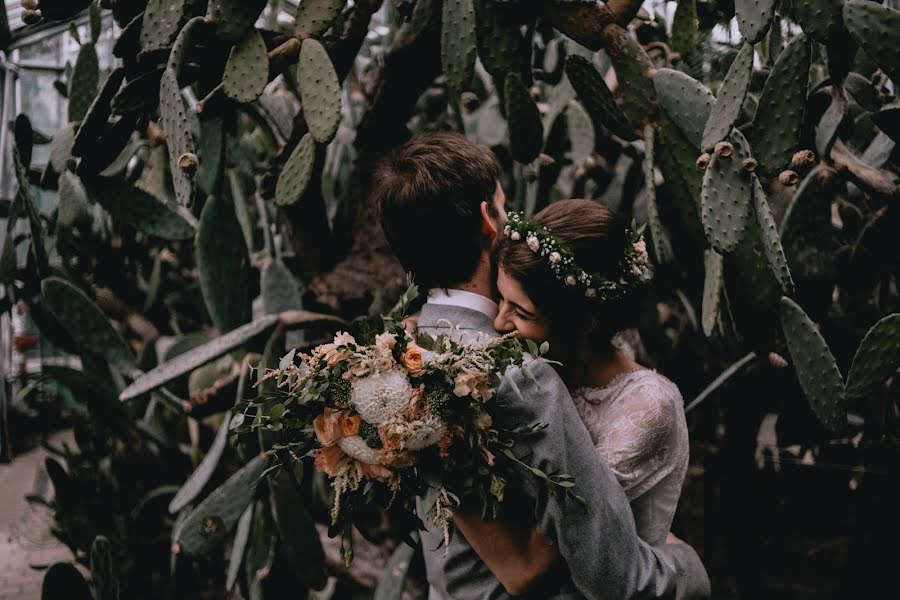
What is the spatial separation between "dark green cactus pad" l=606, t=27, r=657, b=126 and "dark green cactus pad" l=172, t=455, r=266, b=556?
4.84ft

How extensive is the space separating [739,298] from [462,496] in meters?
1.11

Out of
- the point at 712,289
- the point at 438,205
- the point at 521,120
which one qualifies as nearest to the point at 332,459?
the point at 438,205

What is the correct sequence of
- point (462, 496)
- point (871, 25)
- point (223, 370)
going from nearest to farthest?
point (462, 496) → point (871, 25) → point (223, 370)

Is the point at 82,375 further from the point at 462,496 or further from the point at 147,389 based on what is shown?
the point at 462,496

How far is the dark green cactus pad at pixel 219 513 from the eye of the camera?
A: 2.18 metres

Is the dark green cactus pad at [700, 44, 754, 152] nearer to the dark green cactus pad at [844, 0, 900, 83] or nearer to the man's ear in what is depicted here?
the dark green cactus pad at [844, 0, 900, 83]

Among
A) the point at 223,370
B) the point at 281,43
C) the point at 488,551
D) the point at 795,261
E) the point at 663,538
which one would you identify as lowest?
the point at 223,370

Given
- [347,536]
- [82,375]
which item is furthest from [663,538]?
[82,375]

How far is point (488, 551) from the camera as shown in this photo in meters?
1.28

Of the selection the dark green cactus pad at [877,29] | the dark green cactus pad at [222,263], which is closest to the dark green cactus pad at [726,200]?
the dark green cactus pad at [877,29]

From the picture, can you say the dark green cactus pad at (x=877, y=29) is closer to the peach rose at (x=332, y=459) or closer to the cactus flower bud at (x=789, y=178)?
the cactus flower bud at (x=789, y=178)

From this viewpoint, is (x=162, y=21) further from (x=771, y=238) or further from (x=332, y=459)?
(x=771, y=238)

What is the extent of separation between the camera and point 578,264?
1.51m

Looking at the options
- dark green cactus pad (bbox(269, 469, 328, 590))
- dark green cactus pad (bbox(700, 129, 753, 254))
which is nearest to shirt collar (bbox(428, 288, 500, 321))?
dark green cactus pad (bbox(700, 129, 753, 254))
